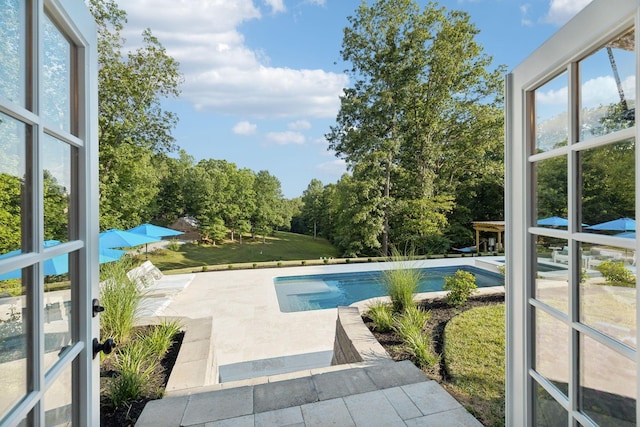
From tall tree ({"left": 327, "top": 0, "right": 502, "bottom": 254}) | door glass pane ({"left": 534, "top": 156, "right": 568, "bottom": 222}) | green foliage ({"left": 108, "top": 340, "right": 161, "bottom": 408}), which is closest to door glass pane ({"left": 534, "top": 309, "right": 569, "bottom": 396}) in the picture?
door glass pane ({"left": 534, "top": 156, "right": 568, "bottom": 222})

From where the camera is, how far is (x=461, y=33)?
13.2 m

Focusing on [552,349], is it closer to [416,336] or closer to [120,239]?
[416,336]

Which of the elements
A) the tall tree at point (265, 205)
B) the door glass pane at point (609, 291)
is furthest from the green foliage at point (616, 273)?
the tall tree at point (265, 205)

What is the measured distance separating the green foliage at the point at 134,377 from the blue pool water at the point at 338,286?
3.57m

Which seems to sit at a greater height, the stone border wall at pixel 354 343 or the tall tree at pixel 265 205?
the tall tree at pixel 265 205

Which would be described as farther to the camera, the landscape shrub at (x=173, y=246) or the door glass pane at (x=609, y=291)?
the landscape shrub at (x=173, y=246)

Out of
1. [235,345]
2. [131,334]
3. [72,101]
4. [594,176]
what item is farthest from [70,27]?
[235,345]

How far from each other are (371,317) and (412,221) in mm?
10372

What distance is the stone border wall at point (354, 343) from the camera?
3049 millimetres

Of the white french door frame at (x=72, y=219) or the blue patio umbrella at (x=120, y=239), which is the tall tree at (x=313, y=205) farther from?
the white french door frame at (x=72, y=219)

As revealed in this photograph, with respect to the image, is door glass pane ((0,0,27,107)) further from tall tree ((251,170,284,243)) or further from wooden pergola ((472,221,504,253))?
tall tree ((251,170,284,243))

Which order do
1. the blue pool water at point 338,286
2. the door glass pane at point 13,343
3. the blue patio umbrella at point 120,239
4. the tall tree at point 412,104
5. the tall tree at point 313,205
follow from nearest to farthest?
the door glass pane at point 13,343
the blue patio umbrella at point 120,239
the blue pool water at point 338,286
the tall tree at point 412,104
the tall tree at point 313,205

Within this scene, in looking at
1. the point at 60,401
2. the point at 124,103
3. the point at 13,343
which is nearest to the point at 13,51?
the point at 13,343

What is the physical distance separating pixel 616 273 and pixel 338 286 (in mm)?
7827
